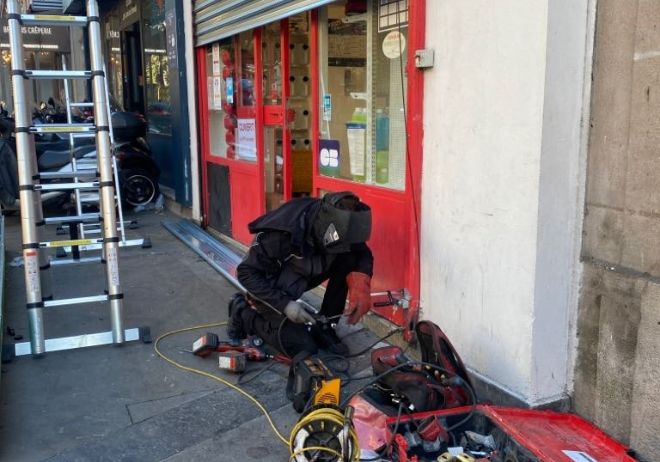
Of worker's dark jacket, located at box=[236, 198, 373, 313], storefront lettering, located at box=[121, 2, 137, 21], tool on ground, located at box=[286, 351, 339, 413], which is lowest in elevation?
tool on ground, located at box=[286, 351, 339, 413]

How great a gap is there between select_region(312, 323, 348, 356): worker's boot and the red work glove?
0.38m

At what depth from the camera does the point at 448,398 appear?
3049 mm

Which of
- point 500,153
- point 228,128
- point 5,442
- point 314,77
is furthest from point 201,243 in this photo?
point 500,153

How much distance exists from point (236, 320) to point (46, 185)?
1.53m

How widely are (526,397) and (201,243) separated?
16.7ft

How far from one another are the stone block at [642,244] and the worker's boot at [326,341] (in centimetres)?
196

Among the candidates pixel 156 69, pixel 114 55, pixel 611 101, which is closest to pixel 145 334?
pixel 611 101

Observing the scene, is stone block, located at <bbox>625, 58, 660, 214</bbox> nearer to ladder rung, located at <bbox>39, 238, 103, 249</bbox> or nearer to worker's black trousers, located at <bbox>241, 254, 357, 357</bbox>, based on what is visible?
worker's black trousers, located at <bbox>241, 254, 357, 357</bbox>

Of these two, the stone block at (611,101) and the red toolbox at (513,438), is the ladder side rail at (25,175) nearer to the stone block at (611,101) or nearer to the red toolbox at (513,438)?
the red toolbox at (513,438)

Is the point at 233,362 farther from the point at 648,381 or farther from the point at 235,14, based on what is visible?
the point at 235,14

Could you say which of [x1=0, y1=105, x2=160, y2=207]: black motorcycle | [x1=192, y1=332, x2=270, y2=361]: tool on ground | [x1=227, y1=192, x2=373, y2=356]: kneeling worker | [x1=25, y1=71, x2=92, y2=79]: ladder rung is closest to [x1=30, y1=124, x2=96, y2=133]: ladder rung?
[x1=25, y1=71, x2=92, y2=79]: ladder rung

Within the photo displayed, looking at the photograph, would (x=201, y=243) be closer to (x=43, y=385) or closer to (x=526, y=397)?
(x=43, y=385)

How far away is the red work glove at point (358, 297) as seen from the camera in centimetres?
399

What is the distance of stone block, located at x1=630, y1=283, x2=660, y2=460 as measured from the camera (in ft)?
9.17
